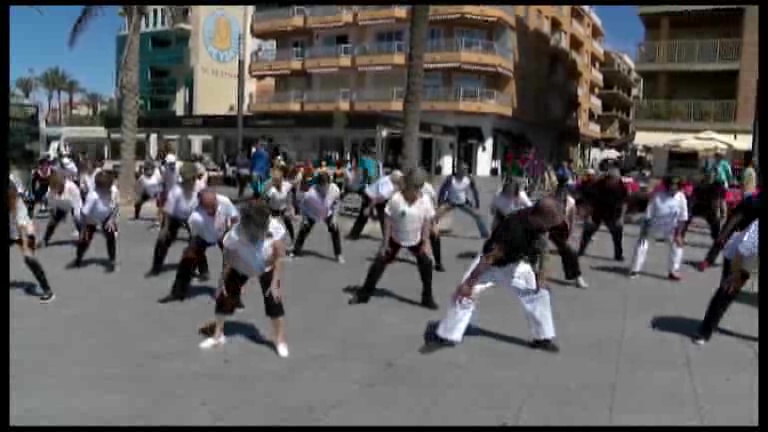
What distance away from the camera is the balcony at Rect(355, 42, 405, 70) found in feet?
48.3

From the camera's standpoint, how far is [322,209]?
20.6 feet

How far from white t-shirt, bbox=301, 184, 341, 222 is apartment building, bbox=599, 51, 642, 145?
1.83 meters

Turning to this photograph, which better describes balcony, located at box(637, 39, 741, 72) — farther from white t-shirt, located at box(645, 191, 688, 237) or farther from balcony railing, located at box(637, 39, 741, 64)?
white t-shirt, located at box(645, 191, 688, 237)

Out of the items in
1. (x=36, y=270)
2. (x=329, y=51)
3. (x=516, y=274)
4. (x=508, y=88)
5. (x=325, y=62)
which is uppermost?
(x=325, y=62)

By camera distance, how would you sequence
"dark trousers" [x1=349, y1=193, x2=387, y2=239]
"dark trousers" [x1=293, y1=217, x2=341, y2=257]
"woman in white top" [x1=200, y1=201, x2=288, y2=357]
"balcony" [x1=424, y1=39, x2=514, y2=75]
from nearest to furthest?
"woman in white top" [x1=200, y1=201, x2=288, y2=357]
"dark trousers" [x1=349, y1=193, x2=387, y2=239]
"dark trousers" [x1=293, y1=217, x2=341, y2=257]
"balcony" [x1=424, y1=39, x2=514, y2=75]

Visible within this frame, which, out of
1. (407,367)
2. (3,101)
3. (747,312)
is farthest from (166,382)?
(747,312)

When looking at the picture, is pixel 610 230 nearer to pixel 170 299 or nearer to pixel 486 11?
pixel 486 11

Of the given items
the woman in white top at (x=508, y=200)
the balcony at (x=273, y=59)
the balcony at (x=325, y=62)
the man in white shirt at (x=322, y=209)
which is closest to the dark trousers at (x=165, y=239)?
the man in white shirt at (x=322, y=209)

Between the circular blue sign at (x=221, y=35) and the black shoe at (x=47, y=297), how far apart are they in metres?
3.19

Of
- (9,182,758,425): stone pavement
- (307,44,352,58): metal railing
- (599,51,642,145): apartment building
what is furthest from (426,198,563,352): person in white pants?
(307,44,352,58): metal railing

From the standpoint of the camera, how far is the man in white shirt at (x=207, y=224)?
4785 mm

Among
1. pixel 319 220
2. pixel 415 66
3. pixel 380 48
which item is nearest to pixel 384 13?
pixel 415 66

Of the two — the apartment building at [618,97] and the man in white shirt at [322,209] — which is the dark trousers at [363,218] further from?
the apartment building at [618,97]

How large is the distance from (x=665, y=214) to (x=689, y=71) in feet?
9.79
